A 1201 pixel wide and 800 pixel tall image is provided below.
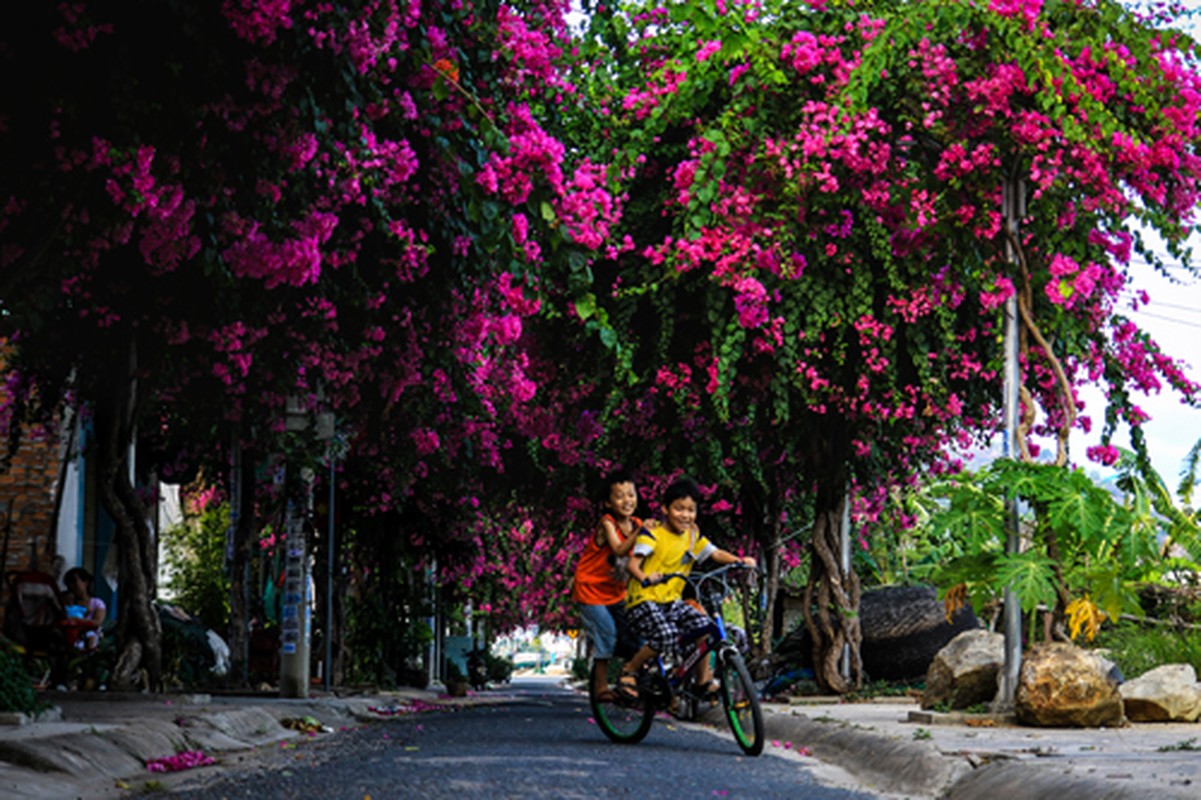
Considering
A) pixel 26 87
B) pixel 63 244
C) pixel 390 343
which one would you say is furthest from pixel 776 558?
pixel 26 87

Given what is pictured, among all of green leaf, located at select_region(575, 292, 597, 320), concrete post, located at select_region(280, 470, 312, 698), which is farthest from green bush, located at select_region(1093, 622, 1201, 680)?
green leaf, located at select_region(575, 292, 597, 320)

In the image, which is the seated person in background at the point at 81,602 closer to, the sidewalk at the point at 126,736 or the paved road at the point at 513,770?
the sidewalk at the point at 126,736

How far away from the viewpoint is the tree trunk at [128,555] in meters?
13.5

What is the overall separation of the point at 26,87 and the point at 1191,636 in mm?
11804

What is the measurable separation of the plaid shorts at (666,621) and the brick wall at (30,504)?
1207 cm

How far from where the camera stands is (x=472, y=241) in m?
8.72

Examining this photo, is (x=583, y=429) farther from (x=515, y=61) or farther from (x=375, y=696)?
(x=515, y=61)

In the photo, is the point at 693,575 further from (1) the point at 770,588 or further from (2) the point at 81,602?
(1) the point at 770,588

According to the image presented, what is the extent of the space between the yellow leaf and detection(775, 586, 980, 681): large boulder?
305 inches

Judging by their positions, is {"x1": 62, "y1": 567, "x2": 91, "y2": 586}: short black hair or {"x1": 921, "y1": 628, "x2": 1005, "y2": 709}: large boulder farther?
{"x1": 62, "y1": 567, "x2": 91, "y2": 586}: short black hair

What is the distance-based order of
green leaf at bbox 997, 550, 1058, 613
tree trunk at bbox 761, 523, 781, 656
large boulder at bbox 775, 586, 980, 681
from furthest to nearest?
A: tree trunk at bbox 761, 523, 781, 656
large boulder at bbox 775, 586, 980, 681
green leaf at bbox 997, 550, 1058, 613

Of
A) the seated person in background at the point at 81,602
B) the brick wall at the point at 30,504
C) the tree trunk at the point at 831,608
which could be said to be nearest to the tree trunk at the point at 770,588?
the tree trunk at the point at 831,608

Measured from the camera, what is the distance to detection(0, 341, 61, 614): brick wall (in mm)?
19375

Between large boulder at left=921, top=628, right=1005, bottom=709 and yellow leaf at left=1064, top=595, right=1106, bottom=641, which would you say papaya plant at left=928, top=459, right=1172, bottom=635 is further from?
large boulder at left=921, top=628, right=1005, bottom=709
